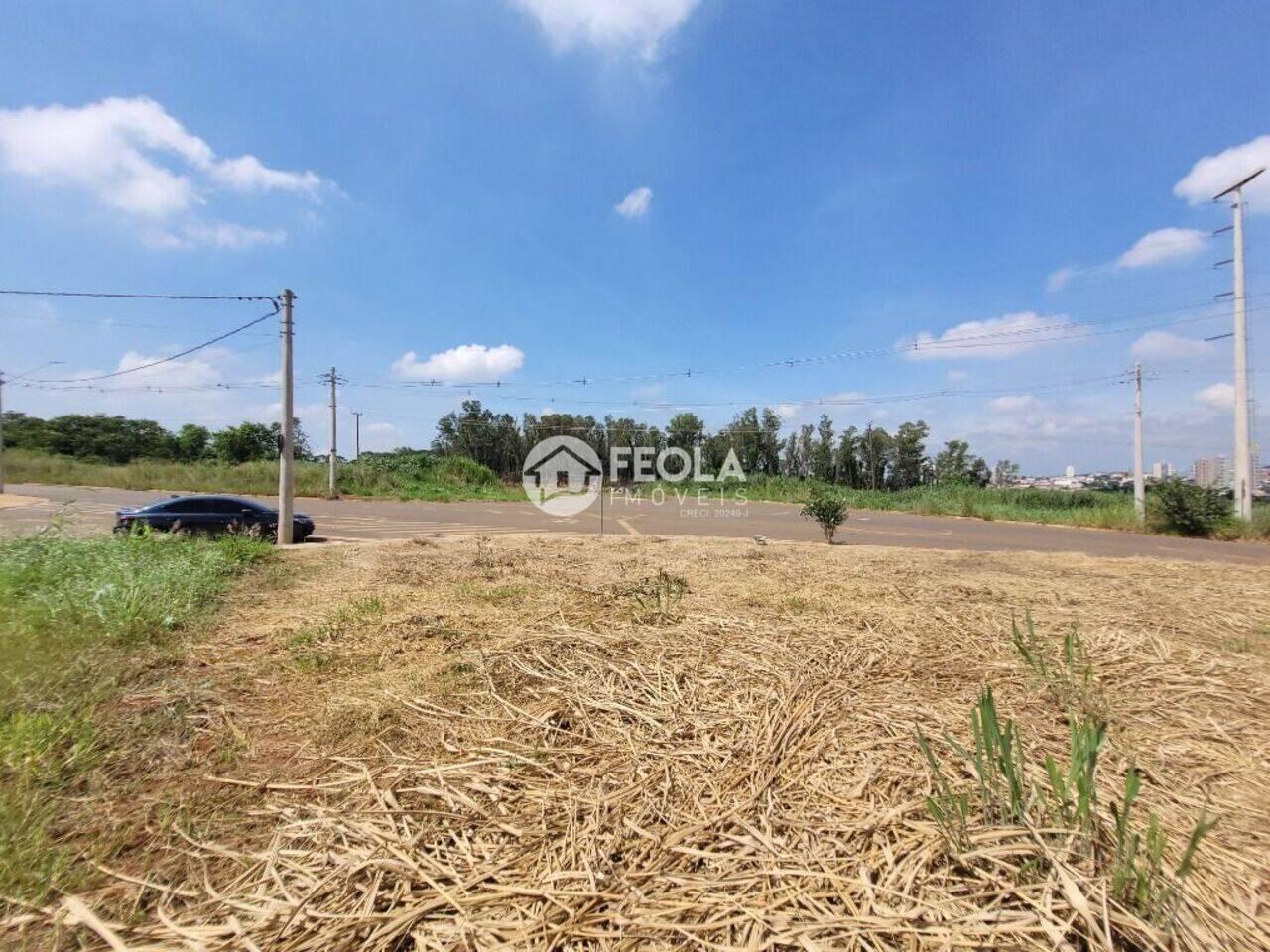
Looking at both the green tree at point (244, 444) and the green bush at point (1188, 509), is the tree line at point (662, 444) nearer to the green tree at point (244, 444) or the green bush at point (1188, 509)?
the green tree at point (244, 444)

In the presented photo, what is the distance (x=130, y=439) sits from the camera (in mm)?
47344

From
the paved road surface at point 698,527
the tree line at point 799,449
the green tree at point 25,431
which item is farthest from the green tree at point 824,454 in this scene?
the green tree at point 25,431

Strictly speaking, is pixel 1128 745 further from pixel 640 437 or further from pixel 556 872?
pixel 640 437

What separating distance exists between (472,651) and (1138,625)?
153 inches

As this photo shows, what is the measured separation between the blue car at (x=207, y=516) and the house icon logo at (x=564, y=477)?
1332 centimetres

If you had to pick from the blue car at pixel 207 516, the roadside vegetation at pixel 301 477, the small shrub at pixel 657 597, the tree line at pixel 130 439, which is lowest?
the small shrub at pixel 657 597

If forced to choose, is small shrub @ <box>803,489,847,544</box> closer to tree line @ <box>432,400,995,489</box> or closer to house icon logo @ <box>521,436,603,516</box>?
house icon logo @ <box>521,436,603,516</box>

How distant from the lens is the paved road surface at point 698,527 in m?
12.7

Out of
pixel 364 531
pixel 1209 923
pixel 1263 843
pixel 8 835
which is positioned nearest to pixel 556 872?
pixel 1209 923

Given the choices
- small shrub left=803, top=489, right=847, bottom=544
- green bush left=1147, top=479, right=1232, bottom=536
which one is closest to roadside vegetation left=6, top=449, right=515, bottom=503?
small shrub left=803, top=489, right=847, bottom=544

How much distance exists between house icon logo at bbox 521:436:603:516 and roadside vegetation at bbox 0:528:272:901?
62.4ft

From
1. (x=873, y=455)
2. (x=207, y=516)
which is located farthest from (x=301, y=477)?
(x=873, y=455)

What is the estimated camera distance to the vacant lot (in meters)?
0.98

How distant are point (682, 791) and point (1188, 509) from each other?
74.4ft
